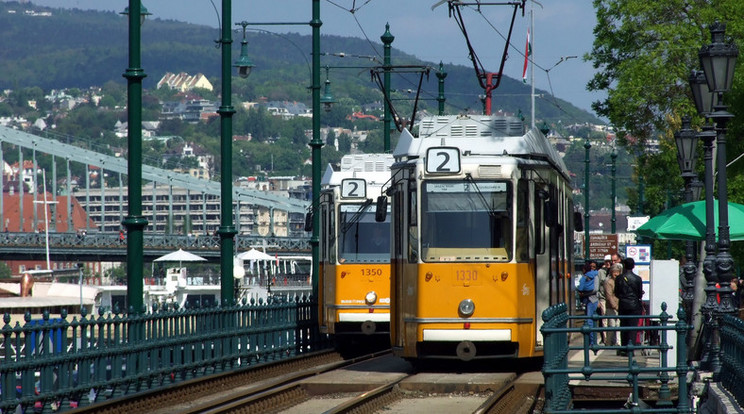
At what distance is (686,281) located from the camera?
22.9 meters

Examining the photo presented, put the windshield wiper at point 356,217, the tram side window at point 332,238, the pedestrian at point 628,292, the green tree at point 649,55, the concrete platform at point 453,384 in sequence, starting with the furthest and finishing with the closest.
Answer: the green tree at point 649,55 < the tram side window at point 332,238 < the windshield wiper at point 356,217 < the pedestrian at point 628,292 < the concrete platform at point 453,384

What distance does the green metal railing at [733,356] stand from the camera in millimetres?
11125

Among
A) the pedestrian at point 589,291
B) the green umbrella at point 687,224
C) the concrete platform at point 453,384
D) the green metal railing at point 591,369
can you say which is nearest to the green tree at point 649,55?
the pedestrian at point 589,291

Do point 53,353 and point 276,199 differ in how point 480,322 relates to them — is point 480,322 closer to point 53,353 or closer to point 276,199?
point 53,353

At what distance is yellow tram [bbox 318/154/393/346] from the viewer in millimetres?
23344

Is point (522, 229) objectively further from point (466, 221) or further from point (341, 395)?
point (341, 395)

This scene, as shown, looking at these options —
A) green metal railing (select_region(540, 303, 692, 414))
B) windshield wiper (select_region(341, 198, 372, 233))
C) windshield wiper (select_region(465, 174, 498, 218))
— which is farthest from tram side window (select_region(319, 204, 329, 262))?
green metal railing (select_region(540, 303, 692, 414))

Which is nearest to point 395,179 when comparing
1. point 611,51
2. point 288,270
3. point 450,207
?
point 450,207

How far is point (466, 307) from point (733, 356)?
19.4ft

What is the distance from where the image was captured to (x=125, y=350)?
1611cm

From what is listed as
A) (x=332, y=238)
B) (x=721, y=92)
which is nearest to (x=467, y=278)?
(x=721, y=92)

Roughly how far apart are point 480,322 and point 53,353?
567 cm

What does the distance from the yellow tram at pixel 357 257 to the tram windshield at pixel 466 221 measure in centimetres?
561

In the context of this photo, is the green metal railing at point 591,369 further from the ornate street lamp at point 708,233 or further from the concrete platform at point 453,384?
the concrete platform at point 453,384
